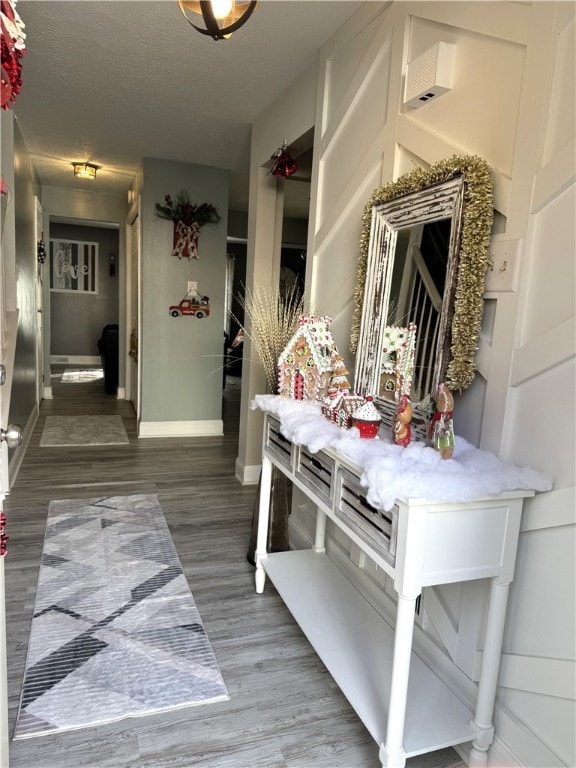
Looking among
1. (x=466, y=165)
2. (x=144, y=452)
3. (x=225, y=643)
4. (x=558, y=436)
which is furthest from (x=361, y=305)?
(x=144, y=452)

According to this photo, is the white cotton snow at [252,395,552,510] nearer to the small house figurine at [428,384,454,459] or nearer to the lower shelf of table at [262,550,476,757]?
the small house figurine at [428,384,454,459]

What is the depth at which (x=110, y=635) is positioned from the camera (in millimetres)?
2129

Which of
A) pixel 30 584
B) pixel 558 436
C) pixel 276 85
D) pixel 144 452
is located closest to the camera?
pixel 558 436

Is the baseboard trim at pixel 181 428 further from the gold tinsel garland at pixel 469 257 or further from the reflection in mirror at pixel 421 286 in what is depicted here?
the gold tinsel garland at pixel 469 257

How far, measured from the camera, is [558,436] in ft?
Result: 4.60

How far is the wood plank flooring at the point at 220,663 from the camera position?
63.2 inches

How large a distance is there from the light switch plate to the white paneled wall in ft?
0.04

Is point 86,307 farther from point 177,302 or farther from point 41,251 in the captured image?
point 177,302

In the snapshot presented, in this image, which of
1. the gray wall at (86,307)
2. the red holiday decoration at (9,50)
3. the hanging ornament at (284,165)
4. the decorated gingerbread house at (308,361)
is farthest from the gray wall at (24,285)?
the gray wall at (86,307)

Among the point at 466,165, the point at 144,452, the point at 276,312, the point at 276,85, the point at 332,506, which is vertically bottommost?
the point at 144,452

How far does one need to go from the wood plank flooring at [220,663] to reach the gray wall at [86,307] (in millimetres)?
6573

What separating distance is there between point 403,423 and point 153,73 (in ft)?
8.35

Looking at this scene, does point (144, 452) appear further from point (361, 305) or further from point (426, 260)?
point (426, 260)

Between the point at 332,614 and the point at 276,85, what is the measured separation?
2.83 m
